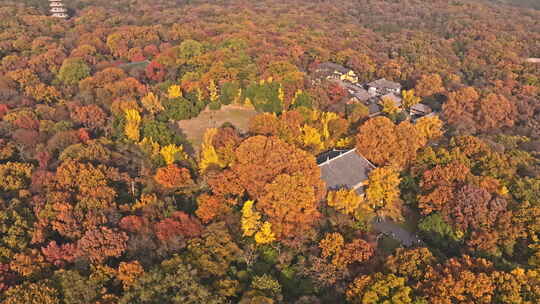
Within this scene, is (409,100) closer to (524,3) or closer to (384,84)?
(384,84)

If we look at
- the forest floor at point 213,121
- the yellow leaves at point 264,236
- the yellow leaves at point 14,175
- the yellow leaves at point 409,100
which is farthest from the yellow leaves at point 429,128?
the yellow leaves at point 14,175

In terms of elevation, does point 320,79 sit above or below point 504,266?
above

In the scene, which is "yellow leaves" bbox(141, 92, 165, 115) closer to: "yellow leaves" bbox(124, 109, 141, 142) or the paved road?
"yellow leaves" bbox(124, 109, 141, 142)

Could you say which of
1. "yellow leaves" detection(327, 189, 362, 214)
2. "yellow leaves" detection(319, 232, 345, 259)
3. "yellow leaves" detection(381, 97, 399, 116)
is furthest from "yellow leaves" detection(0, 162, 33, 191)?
"yellow leaves" detection(381, 97, 399, 116)

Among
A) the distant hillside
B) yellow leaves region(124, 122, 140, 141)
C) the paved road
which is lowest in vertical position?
the paved road

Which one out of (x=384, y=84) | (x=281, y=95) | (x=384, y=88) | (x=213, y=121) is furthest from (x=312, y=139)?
(x=384, y=84)

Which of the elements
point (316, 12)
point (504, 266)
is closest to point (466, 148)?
point (504, 266)

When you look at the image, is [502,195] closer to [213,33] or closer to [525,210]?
[525,210]
